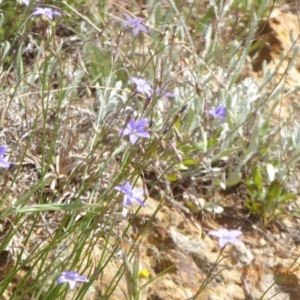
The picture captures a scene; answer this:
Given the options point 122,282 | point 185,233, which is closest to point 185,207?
point 185,233

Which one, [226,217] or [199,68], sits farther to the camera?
[199,68]

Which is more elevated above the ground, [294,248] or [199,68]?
[199,68]

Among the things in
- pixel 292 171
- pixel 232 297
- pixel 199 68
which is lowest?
pixel 232 297

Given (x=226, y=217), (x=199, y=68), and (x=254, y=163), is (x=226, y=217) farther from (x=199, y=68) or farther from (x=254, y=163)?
(x=199, y=68)

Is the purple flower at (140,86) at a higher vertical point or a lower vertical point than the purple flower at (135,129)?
higher

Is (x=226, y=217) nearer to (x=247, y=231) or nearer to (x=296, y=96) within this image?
(x=247, y=231)

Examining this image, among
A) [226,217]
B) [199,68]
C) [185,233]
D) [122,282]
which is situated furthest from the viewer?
[199,68]

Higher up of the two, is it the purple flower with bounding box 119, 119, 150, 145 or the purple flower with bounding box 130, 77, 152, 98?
the purple flower with bounding box 130, 77, 152, 98

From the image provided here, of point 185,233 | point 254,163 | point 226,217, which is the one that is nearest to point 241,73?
point 254,163

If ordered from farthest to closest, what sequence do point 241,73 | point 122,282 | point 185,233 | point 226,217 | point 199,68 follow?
1. point 241,73
2. point 199,68
3. point 226,217
4. point 185,233
5. point 122,282
